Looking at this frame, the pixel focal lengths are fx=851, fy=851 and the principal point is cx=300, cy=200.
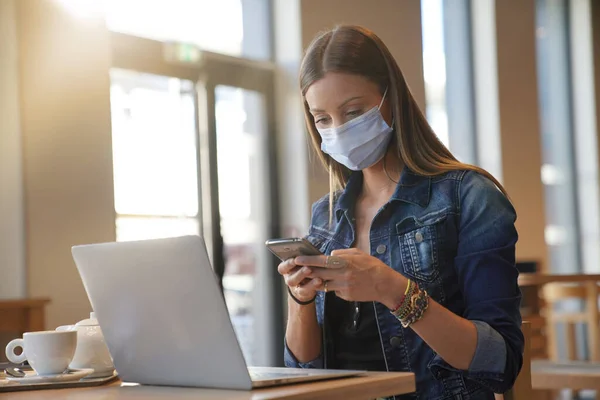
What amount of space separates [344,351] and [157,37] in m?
2.95

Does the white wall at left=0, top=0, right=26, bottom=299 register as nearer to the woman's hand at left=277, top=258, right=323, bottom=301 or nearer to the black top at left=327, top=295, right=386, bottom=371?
the black top at left=327, top=295, right=386, bottom=371

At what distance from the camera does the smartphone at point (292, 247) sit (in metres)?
1.20

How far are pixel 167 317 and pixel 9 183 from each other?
87.1 inches

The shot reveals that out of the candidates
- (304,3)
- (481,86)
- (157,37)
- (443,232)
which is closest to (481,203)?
(443,232)

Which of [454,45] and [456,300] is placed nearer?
[456,300]

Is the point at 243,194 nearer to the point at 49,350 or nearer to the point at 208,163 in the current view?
the point at 208,163

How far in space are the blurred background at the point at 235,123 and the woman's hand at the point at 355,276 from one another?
6.27 ft

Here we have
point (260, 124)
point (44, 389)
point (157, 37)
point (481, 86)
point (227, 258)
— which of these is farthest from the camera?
point (481, 86)

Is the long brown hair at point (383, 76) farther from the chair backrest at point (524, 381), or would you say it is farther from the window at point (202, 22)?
the window at point (202, 22)

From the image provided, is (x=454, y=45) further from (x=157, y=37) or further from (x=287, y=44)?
(x=157, y=37)

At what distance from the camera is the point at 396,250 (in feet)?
5.13

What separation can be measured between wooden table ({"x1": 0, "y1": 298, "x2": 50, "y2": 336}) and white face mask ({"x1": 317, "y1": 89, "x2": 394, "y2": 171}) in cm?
162

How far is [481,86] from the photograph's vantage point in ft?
20.5

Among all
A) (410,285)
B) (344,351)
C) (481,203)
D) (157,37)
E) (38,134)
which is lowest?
(344,351)
